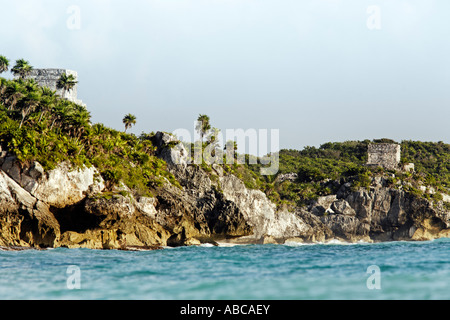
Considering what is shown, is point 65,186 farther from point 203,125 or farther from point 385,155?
point 385,155

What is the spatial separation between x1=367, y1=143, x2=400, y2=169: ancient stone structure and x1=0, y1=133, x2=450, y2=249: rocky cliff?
1066cm

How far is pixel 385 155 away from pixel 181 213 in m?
57.7

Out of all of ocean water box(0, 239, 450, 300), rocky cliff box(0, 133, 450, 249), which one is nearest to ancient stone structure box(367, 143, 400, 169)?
rocky cliff box(0, 133, 450, 249)

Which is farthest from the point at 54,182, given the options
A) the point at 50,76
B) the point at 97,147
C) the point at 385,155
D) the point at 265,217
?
the point at 385,155

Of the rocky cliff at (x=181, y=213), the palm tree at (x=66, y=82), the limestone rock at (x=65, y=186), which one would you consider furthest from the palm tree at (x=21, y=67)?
the limestone rock at (x=65, y=186)

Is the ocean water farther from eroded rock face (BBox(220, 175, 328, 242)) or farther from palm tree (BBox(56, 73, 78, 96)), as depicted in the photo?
palm tree (BBox(56, 73, 78, 96))

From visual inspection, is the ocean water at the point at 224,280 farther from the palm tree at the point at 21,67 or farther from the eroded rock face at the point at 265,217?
the palm tree at the point at 21,67

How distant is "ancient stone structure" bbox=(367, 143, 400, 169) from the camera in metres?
93.5

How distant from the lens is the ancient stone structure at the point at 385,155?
93.5 metres

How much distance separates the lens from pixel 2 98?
53.1 meters

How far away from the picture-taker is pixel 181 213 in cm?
4897

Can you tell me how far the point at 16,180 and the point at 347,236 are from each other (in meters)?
54.2
